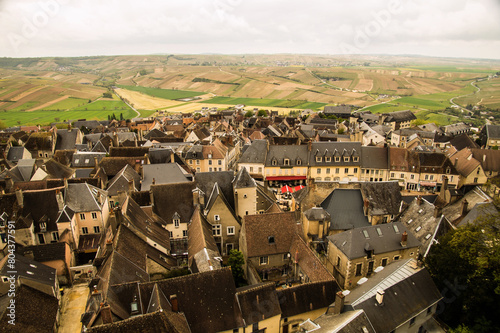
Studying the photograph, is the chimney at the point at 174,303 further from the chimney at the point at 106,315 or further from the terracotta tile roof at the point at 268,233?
the terracotta tile roof at the point at 268,233

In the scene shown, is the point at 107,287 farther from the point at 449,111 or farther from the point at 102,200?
the point at 449,111

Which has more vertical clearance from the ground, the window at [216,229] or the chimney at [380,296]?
the chimney at [380,296]

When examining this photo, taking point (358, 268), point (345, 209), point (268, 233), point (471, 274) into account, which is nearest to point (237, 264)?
point (268, 233)

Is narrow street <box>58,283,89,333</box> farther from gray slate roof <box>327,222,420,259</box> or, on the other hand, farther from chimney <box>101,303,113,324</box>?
gray slate roof <box>327,222,420,259</box>

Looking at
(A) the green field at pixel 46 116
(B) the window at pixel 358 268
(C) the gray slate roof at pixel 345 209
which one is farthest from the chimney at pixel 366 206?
(A) the green field at pixel 46 116

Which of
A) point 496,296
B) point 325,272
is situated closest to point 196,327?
point 325,272

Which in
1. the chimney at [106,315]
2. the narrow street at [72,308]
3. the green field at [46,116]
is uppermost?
the chimney at [106,315]
